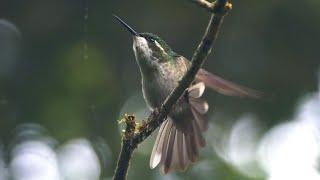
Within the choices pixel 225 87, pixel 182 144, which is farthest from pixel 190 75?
pixel 182 144

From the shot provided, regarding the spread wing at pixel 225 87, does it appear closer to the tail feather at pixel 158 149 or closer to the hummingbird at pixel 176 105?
the hummingbird at pixel 176 105

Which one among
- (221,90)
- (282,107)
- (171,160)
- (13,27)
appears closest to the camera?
(221,90)

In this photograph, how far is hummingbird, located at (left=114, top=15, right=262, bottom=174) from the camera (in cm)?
502

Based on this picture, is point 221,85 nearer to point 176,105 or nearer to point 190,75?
point 176,105

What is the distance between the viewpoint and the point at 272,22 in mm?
7699

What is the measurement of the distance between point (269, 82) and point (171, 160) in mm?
2684

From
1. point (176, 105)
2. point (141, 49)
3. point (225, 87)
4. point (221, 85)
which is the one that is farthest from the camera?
point (141, 49)

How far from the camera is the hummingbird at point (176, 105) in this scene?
198 inches

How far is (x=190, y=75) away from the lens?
3.44m

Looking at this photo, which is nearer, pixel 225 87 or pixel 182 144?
pixel 225 87

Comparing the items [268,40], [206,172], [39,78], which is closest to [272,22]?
[268,40]

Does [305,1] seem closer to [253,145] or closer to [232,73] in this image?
[232,73]

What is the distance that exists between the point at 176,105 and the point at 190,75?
150 cm

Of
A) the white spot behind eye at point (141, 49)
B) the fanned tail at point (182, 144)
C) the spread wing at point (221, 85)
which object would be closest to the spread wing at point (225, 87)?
the spread wing at point (221, 85)
